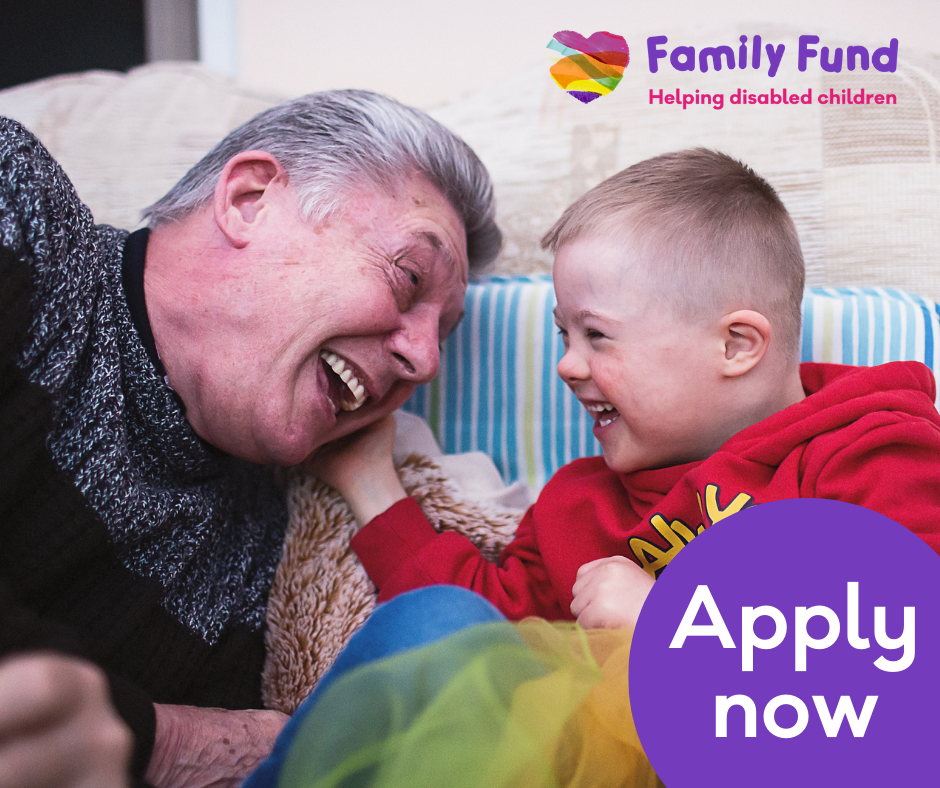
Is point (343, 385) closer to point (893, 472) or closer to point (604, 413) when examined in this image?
point (604, 413)

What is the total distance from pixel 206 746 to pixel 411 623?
380 mm

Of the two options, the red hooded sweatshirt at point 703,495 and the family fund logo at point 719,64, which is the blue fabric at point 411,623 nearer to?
the red hooded sweatshirt at point 703,495

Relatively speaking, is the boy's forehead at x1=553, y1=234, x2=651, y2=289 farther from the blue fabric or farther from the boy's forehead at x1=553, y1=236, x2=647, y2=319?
the blue fabric

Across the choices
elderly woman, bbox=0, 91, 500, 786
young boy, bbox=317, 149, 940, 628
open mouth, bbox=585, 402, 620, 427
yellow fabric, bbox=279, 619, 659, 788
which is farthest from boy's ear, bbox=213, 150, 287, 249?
yellow fabric, bbox=279, 619, 659, 788

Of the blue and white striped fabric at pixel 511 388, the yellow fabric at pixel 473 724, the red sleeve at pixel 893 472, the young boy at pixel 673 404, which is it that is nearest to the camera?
the yellow fabric at pixel 473 724

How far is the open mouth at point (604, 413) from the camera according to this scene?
1141 mm

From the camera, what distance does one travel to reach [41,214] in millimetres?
937

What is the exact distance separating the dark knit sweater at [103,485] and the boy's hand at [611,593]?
503 millimetres

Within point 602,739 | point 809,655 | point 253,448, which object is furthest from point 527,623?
point 253,448

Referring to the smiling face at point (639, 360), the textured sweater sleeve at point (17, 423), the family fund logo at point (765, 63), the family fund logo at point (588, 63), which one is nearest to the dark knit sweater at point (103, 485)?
the textured sweater sleeve at point (17, 423)

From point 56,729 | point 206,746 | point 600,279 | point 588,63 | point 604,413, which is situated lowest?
point 206,746

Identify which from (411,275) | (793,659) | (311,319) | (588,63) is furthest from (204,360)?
(588,63)

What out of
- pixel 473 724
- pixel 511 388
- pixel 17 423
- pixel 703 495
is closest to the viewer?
pixel 473 724

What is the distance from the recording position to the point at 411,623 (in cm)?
72
